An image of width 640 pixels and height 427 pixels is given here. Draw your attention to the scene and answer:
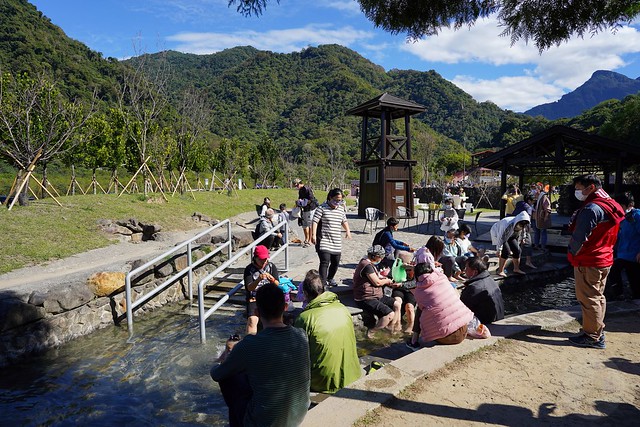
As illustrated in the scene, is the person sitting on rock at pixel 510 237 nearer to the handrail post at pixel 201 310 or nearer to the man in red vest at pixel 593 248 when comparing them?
the man in red vest at pixel 593 248

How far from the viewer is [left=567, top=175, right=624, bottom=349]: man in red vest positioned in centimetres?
421

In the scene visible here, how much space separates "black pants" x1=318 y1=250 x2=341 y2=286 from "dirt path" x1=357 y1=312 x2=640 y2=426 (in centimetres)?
308

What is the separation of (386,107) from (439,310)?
Result: 16484mm

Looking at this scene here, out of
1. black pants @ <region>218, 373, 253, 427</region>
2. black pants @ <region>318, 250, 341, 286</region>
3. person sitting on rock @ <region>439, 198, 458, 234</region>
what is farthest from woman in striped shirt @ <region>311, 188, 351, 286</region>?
person sitting on rock @ <region>439, 198, 458, 234</region>

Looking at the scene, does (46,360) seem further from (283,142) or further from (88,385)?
(283,142)

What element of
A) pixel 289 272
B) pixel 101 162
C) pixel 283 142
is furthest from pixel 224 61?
pixel 289 272

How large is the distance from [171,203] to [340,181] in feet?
121

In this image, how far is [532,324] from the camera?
4.93m

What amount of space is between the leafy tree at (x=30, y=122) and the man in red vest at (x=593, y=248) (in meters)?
15.3

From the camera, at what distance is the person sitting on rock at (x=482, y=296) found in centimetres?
514

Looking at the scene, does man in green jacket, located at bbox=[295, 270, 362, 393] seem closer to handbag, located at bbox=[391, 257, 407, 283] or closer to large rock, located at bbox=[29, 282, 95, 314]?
handbag, located at bbox=[391, 257, 407, 283]

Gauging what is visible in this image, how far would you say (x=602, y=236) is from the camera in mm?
4254

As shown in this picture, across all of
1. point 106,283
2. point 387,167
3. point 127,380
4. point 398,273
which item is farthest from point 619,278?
point 387,167

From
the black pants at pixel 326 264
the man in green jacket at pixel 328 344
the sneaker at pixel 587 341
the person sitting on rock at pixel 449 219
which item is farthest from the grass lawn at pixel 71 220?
the sneaker at pixel 587 341
